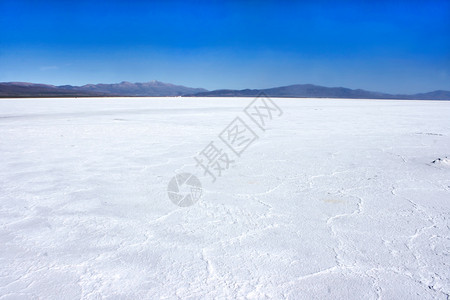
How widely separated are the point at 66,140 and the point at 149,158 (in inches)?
69.6

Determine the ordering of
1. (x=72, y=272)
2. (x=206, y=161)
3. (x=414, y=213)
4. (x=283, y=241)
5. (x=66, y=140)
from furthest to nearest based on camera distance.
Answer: (x=66, y=140)
(x=206, y=161)
(x=414, y=213)
(x=283, y=241)
(x=72, y=272)

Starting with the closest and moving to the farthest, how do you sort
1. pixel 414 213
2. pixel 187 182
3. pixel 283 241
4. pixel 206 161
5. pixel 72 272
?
pixel 72 272 < pixel 283 241 < pixel 414 213 < pixel 187 182 < pixel 206 161

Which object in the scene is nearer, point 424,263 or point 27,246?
point 424,263

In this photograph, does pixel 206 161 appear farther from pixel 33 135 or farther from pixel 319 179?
pixel 33 135

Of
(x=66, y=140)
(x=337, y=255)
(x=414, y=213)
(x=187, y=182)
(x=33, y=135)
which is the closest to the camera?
(x=337, y=255)

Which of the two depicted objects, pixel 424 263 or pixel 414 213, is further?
pixel 414 213

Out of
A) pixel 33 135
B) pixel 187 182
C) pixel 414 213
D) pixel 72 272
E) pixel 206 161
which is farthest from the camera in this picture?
pixel 33 135

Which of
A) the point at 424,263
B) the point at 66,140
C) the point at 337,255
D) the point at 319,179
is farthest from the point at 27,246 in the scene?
the point at 66,140

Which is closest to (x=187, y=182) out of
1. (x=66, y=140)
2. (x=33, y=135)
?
(x=66, y=140)

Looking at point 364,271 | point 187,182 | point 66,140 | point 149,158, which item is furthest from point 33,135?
point 364,271

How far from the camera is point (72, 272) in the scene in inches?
48.3

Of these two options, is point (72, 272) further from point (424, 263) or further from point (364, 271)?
point (424, 263)

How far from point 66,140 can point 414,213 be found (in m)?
4.16

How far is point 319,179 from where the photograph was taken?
248cm
